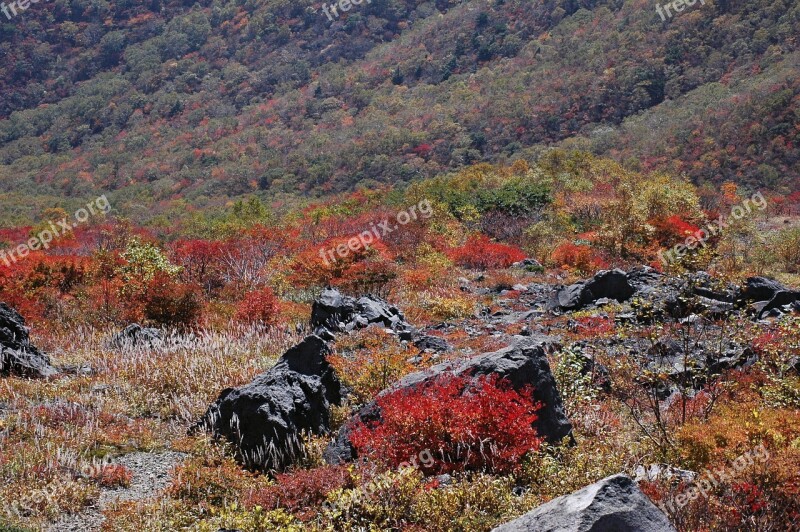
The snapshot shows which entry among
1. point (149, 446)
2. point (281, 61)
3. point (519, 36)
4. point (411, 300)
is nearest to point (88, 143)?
point (281, 61)

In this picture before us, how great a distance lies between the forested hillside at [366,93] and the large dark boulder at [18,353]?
3704 centimetres

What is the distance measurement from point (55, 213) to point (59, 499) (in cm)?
4766

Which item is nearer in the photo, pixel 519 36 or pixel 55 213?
pixel 55 213

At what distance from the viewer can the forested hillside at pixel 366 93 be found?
48.9m

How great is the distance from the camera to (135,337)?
10.5 meters

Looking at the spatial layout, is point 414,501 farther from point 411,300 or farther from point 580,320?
point 411,300

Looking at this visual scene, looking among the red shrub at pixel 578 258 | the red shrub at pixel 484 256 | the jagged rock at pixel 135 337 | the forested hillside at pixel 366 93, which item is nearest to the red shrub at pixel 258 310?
the jagged rock at pixel 135 337

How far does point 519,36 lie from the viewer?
78.3 m

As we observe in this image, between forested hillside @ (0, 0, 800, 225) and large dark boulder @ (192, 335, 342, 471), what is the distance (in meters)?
36.6

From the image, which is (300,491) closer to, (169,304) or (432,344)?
(432,344)

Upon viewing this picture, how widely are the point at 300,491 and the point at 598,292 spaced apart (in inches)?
373

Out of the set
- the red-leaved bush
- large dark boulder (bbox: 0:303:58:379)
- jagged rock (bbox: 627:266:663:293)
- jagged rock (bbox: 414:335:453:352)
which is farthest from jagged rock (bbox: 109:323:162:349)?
jagged rock (bbox: 627:266:663:293)

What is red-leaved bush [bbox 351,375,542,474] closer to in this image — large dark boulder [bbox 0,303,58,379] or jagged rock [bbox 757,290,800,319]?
large dark boulder [bbox 0,303,58,379]

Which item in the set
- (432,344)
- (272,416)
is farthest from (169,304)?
(272,416)
